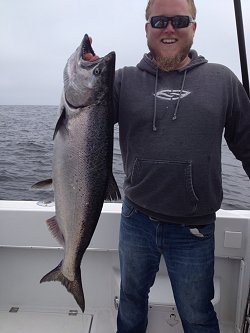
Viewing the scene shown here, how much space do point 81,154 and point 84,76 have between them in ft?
1.46

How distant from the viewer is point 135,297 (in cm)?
281

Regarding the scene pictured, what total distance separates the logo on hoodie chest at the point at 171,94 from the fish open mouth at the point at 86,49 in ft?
1.62

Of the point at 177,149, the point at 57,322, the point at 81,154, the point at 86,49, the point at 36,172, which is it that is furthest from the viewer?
the point at 36,172

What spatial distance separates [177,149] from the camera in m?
2.46

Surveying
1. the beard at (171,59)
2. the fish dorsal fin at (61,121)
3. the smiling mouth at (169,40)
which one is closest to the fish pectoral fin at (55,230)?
the fish dorsal fin at (61,121)

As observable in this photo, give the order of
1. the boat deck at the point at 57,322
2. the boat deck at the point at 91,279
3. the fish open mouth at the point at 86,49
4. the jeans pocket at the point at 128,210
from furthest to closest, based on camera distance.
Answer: the boat deck at the point at 57,322 < the boat deck at the point at 91,279 < the jeans pocket at the point at 128,210 < the fish open mouth at the point at 86,49

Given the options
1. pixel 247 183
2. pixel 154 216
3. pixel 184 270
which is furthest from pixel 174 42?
pixel 247 183

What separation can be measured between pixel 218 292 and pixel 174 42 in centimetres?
204

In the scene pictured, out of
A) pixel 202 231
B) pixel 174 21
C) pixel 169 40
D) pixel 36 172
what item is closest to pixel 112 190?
pixel 202 231

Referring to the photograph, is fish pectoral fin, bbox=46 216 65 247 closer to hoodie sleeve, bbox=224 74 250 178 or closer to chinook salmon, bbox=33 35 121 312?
chinook salmon, bbox=33 35 121 312

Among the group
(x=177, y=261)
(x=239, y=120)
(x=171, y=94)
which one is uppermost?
(x=171, y=94)

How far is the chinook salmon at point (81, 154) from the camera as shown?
89.6 inches

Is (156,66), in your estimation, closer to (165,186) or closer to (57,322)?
(165,186)

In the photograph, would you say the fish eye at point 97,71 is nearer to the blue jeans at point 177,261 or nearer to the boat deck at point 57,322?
the blue jeans at point 177,261
